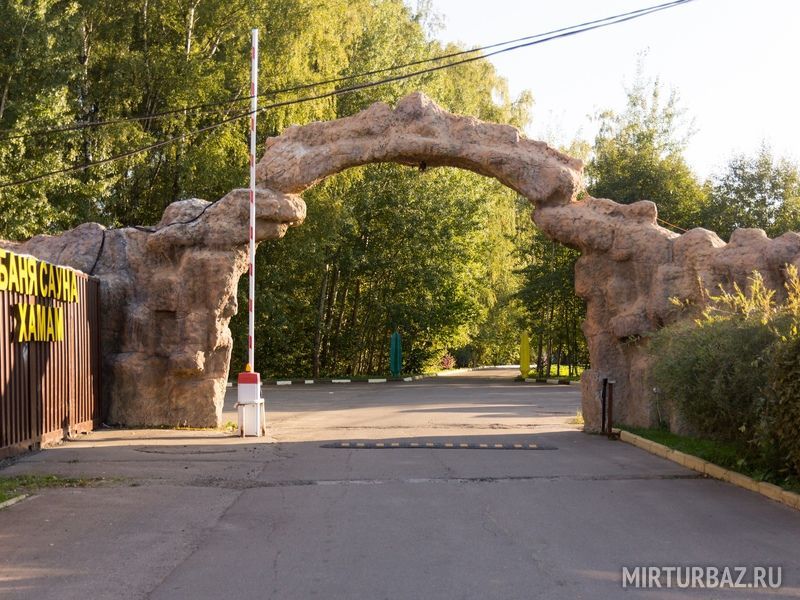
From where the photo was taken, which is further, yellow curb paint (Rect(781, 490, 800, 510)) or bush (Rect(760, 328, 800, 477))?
bush (Rect(760, 328, 800, 477))

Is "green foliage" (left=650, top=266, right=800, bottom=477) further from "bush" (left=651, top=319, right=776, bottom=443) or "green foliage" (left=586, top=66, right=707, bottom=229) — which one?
"green foliage" (left=586, top=66, right=707, bottom=229)

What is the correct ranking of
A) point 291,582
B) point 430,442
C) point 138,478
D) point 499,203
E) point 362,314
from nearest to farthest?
point 291,582 → point 138,478 → point 430,442 → point 362,314 → point 499,203

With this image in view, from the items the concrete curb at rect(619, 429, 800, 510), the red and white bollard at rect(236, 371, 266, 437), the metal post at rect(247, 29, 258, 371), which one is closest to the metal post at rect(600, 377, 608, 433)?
the concrete curb at rect(619, 429, 800, 510)

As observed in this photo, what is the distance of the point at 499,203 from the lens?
49562 mm

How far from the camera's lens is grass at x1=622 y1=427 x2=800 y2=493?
36.0 ft

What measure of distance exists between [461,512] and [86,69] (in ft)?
80.5

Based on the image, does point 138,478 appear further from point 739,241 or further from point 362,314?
point 362,314

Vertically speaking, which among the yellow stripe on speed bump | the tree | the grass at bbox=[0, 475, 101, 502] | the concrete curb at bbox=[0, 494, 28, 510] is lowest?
the yellow stripe on speed bump

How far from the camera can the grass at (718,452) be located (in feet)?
36.0

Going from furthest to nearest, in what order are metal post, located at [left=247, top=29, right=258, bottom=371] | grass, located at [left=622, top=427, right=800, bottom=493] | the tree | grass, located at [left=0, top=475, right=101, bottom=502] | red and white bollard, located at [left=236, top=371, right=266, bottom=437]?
1. the tree
2. metal post, located at [left=247, top=29, right=258, bottom=371]
3. red and white bollard, located at [left=236, top=371, right=266, bottom=437]
4. grass, located at [left=622, top=427, right=800, bottom=493]
5. grass, located at [left=0, top=475, right=101, bottom=502]

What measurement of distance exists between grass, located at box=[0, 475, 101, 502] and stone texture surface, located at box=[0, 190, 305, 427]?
6.52 meters

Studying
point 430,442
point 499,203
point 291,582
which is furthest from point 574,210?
point 499,203

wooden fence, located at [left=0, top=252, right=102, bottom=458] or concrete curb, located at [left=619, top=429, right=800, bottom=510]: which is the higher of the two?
wooden fence, located at [left=0, top=252, right=102, bottom=458]

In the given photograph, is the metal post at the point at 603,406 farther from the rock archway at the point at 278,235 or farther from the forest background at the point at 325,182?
the forest background at the point at 325,182
